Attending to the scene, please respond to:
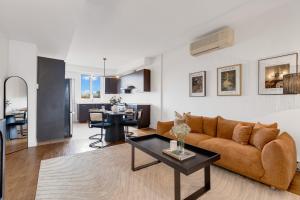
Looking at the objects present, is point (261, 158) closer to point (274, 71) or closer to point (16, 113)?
point (274, 71)

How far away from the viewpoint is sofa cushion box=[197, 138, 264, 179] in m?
2.29

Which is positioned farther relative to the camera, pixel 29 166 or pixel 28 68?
pixel 28 68

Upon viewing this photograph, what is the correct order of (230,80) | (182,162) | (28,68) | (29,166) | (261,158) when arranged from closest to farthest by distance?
(182,162) < (261,158) < (29,166) < (230,80) < (28,68)

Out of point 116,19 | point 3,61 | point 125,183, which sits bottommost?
point 125,183

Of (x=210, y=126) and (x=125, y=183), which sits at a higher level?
(x=210, y=126)

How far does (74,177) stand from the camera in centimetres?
254

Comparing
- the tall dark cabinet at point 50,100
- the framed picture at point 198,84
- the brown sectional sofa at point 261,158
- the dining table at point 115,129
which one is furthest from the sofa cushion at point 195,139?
the tall dark cabinet at point 50,100

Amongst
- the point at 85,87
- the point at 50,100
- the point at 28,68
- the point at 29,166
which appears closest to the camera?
the point at 29,166

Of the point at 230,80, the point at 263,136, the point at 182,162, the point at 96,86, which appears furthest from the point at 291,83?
the point at 96,86

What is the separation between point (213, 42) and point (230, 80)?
1.00 metres

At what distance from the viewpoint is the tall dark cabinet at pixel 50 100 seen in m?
4.60

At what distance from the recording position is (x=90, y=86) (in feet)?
30.0

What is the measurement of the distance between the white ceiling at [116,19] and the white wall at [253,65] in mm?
272

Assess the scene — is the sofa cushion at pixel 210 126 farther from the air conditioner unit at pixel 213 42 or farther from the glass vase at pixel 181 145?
the air conditioner unit at pixel 213 42
